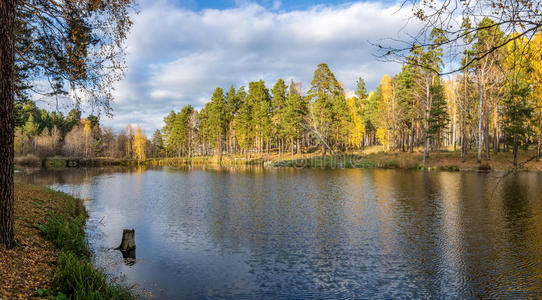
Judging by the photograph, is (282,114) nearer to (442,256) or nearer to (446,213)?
(446,213)

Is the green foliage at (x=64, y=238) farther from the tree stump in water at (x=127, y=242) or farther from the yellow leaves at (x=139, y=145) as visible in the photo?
the yellow leaves at (x=139, y=145)

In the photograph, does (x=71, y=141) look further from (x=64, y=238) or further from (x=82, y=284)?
(x=82, y=284)

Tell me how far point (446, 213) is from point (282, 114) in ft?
165

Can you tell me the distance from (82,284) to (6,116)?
4.15 metres

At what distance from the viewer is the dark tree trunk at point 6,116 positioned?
7.31 metres

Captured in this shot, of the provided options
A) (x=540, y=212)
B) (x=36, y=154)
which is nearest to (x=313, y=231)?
(x=540, y=212)

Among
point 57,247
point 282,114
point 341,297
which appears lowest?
point 341,297

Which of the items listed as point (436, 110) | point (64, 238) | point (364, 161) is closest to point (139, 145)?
point (364, 161)

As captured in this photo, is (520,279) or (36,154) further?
(36,154)

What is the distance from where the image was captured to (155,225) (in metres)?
16.0

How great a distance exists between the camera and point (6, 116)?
7383 mm

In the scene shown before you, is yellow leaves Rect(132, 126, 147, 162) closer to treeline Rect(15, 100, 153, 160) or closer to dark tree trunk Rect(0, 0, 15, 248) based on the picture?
treeline Rect(15, 100, 153, 160)

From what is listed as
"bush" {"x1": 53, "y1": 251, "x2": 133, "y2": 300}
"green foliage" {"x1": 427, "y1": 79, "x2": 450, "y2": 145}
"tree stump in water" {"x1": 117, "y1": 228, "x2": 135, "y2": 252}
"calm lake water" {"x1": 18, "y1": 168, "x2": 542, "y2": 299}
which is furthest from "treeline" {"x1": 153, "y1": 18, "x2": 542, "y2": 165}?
"bush" {"x1": 53, "y1": 251, "x2": 133, "y2": 300}

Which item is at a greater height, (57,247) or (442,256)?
(57,247)
